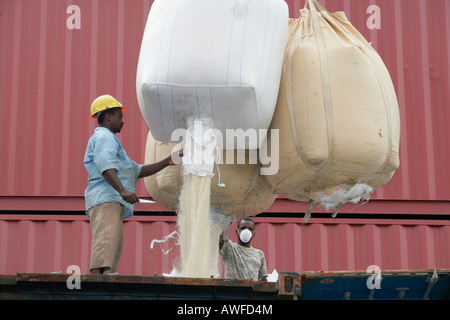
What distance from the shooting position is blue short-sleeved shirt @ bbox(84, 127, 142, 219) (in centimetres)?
377

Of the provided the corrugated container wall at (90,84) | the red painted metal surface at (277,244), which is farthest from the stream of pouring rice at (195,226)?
the corrugated container wall at (90,84)

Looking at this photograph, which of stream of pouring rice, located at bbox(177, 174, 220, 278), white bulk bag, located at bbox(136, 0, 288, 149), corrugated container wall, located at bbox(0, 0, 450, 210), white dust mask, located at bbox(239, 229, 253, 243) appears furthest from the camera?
corrugated container wall, located at bbox(0, 0, 450, 210)

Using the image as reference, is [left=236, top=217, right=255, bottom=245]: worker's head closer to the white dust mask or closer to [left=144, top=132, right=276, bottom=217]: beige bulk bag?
the white dust mask

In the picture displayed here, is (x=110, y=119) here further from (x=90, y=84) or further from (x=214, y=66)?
(x=90, y=84)

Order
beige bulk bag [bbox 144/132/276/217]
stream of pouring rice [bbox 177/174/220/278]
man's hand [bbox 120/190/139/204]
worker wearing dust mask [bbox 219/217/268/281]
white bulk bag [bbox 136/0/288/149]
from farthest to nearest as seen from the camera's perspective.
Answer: worker wearing dust mask [bbox 219/217/268/281], beige bulk bag [bbox 144/132/276/217], man's hand [bbox 120/190/139/204], stream of pouring rice [bbox 177/174/220/278], white bulk bag [bbox 136/0/288/149]

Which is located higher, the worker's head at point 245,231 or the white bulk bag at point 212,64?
the white bulk bag at point 212,64

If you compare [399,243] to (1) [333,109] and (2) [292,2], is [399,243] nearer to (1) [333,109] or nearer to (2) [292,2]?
(2) [292,2]

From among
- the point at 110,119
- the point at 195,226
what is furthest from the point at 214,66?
the point at 110,119

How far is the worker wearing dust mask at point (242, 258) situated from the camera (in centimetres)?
472

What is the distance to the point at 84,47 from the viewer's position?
8156 millimetres

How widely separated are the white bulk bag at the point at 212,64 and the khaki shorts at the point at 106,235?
23.8 inches

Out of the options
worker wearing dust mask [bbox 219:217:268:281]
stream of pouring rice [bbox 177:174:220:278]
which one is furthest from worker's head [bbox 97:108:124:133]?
worker wearing dust mask [bbox 219:217:268:281]

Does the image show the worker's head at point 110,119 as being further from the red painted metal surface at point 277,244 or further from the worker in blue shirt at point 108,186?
the red painted metal surface at point 277,244
